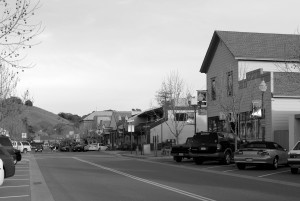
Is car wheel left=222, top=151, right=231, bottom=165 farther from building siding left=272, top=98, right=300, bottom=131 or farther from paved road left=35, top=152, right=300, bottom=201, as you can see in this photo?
paved road left=35, top=152, right=300, bottom=201

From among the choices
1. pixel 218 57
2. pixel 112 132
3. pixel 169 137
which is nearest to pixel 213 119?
pixel 218 57

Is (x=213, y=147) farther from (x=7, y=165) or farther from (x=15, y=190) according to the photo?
(x=15, y=190)

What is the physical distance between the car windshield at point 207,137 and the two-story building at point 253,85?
2808 millimetres

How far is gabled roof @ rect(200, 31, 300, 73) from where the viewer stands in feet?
120

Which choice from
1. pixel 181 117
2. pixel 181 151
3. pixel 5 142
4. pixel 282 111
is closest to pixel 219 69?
pixel 282 111

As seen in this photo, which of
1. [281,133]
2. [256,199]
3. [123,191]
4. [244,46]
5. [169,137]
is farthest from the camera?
[169,137]

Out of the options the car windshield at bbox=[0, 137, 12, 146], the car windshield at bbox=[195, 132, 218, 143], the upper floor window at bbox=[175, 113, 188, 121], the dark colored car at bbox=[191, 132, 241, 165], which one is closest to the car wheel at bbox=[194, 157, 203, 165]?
the dark colored car at bbox=[191, 132, 241, 165]

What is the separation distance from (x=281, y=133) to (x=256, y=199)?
1978 cm

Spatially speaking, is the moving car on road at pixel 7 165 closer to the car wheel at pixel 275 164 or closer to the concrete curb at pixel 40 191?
the concrete curb at pixel 40 191

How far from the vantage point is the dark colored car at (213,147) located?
27875 millimetres

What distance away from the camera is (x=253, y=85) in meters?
34.2

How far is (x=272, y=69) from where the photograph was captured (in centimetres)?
3694

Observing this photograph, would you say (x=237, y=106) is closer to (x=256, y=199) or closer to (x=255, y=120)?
(x=255, y=120)

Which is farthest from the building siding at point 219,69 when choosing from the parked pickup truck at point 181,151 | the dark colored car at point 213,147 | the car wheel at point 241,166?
the car wheel at point 241,166
